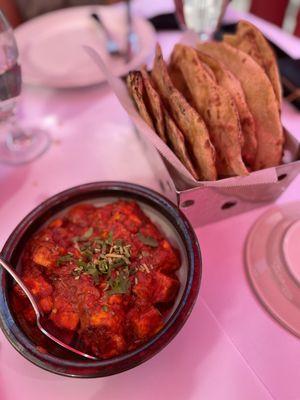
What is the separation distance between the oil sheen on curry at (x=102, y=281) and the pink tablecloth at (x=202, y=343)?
0.25 feet

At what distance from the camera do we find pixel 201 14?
124 cm

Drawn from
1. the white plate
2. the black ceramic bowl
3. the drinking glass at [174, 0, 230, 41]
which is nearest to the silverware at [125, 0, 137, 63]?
the white plate

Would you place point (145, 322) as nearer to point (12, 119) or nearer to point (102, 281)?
point (102, 281)

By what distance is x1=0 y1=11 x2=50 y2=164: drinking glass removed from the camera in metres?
0.93

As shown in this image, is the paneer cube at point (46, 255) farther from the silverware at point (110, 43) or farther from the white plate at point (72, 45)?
the silverware at point (110, 43)

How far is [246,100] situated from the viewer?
2.80 feet

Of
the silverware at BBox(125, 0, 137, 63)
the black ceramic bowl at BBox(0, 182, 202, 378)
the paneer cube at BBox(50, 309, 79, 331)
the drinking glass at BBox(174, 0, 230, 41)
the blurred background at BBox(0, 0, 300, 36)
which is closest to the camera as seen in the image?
the black ceramic bowl at BBox(0, 182, 202, 378)

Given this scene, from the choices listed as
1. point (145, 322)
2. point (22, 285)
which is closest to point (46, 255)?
point (22, 285)

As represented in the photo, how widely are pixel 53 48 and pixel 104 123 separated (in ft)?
1.57

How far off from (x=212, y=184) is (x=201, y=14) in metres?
0.81

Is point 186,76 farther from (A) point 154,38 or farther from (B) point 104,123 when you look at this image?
(A) point 154,38

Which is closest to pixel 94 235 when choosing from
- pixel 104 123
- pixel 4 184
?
pixel 4 184

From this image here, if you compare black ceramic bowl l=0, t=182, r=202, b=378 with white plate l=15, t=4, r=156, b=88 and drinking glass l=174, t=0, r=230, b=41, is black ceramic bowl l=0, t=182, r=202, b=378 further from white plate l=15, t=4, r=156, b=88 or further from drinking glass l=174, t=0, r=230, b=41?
drinking glass l=174, t=0, r=230, b=41

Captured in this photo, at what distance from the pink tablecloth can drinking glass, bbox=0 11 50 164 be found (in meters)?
0.06
